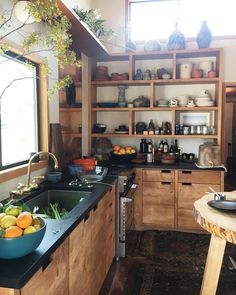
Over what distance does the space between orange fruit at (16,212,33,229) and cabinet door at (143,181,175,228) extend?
8.49ft

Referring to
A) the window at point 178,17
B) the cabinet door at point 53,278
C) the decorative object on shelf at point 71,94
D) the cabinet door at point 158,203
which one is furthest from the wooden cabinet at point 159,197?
the cabinet door at point 53,278

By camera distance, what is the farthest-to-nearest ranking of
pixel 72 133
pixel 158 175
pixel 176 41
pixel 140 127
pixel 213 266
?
pixel 140 127
pixel 176 41
pixel 158 175
pixel 72 133
pixel 213 266

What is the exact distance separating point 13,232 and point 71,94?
2445 mm

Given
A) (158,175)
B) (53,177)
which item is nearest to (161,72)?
(158,175)

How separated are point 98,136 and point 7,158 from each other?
1.96 meters

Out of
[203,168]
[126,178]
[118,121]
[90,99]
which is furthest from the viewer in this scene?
[118,121]

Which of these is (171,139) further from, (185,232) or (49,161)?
(49,161)

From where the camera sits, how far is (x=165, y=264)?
286 cm

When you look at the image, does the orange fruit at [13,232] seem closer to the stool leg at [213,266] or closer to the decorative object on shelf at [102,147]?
the stool leg at [213,266]

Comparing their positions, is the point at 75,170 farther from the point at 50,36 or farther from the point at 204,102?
the point at 204,102

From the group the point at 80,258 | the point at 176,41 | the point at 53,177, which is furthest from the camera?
the point at 176,41

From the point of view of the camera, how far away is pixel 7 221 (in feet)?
4.07

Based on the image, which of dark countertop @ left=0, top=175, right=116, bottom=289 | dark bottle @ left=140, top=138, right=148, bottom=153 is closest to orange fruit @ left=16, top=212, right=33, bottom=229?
dark countertop @ left=0, top=175, right=116, bottom=289

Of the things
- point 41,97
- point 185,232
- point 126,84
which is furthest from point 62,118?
point 185,232
